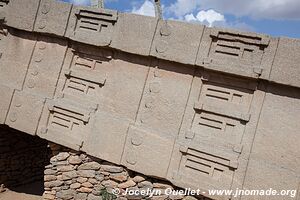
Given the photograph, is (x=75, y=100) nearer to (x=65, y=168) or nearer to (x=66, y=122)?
(x=66, y=122)

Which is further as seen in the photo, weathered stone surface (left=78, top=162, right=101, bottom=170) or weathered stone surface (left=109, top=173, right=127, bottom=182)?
weathered stone surface (left=78, top=162, right=101, bottom=170)

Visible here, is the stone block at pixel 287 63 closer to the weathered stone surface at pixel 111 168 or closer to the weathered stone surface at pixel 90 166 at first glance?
the weathered stone surface at pixel 111 168

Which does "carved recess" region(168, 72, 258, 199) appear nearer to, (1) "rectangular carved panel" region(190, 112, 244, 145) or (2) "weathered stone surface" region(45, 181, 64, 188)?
(1) "rectangular carved panel" region(190, 112, 244, 145)

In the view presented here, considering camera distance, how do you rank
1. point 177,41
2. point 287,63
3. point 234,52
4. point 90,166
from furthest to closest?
point 90,166, point 177,41, point 234,52, point 287,63

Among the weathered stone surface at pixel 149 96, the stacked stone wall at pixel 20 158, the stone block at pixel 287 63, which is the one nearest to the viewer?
the stone block at pixel 287 63

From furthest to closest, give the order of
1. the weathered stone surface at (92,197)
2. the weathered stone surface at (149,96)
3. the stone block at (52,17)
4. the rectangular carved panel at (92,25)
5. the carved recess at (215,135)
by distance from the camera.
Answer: the stone block at (52,17)
the rectangular carved panel at (92,25)
the weathered stone surface at (92,197)
the carved recess at (215,135)
the weathered stone surface at (149,96)

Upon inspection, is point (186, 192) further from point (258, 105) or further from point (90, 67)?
point (90, 67)

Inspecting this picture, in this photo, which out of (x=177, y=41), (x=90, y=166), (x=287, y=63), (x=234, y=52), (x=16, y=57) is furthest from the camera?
(x=16, y=57)

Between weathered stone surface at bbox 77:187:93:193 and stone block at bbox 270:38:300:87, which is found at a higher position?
stone block at bbox 270:38:300:87

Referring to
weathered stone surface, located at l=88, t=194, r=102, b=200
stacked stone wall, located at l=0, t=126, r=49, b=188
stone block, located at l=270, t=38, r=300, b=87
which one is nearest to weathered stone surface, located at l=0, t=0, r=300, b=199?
stone block, located at l=270, t=38, r=300, b=87

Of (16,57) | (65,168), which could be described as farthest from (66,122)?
(16,57)

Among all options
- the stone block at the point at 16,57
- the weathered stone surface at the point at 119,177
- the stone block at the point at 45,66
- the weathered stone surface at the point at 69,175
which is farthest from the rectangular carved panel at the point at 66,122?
the stone block at the point at 16,57

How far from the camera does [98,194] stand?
16.2 ft

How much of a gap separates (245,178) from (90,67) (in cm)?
281
